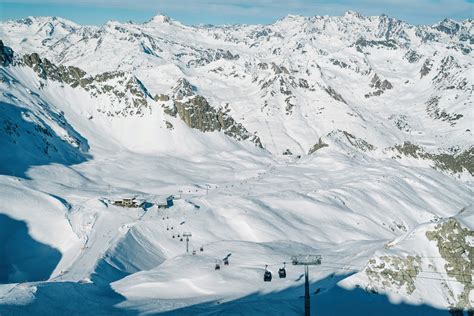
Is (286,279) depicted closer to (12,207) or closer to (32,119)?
(12,207)

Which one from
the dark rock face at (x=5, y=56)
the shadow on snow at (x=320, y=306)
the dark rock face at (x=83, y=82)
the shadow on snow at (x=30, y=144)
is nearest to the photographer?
the shadow on snow at (x=320, y=306)

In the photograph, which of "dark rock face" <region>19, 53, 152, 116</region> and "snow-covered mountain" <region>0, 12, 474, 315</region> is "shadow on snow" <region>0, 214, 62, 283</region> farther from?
"dark rock face" <region>19, 53, 152, 116</region>

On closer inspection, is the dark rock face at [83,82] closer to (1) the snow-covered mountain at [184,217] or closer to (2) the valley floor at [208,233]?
(1) the snow-covered mountain at [184,217]

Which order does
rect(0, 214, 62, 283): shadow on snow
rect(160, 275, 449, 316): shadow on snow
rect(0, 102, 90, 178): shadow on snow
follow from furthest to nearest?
1. rect(0, 102, 90, 178): shadow on snow
2. rect(0, 214, 62, 283): shadow on snow
3. rect(160, 275, 449, 316): shadow on snow

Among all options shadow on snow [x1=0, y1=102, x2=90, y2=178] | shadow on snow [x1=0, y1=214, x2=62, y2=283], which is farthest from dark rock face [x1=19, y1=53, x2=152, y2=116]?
shadow on snow [x1=0, y1=214, x2=62, y2=283]

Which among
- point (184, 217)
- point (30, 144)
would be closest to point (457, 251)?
point (184, 217)

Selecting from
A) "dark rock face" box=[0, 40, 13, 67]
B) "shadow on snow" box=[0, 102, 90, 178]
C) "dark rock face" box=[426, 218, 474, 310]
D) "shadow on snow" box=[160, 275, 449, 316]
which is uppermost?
"dark rock face" box=[0, 40, 13, 67]

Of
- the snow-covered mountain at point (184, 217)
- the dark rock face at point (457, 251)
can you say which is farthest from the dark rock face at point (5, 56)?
the dark rock face at point (457, 251)

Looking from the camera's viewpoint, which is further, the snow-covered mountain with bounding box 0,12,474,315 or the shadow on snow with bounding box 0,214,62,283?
the shadow on snow with bounding box 0,214,62,283

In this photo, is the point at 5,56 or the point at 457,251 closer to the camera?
the point at 457,251

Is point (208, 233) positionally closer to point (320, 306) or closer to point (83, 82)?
point (320, 306)

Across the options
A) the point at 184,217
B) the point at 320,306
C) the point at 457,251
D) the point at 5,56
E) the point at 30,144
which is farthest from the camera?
the point at 5,56

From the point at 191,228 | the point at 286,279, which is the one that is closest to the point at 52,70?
the point at 191,228
